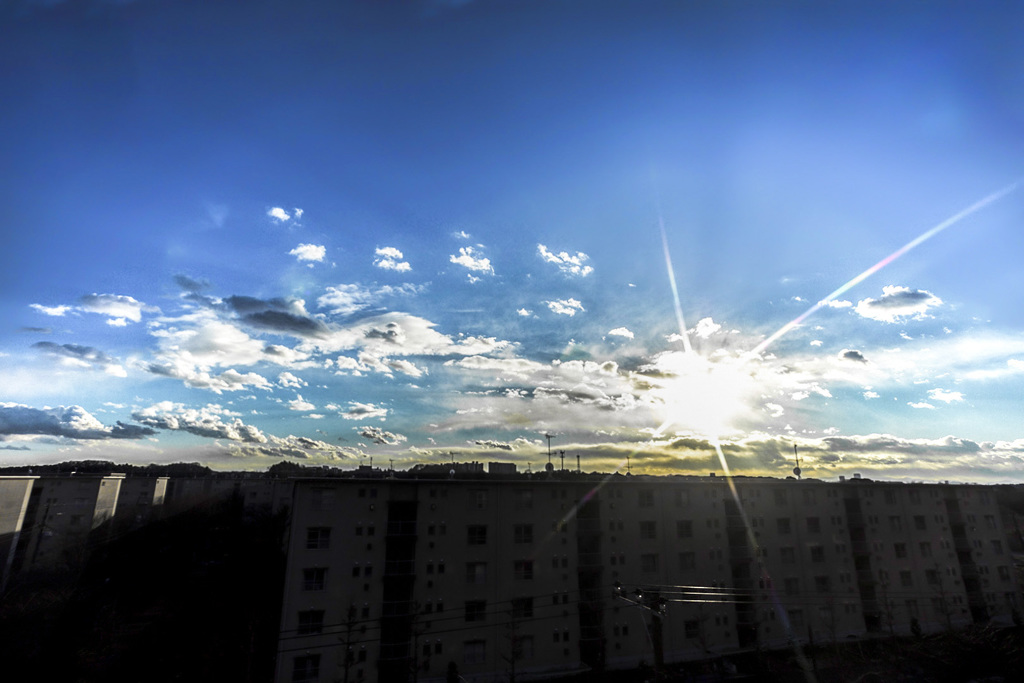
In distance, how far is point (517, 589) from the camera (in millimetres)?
41281

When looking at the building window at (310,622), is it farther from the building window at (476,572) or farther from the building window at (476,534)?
the building window at (476,534)

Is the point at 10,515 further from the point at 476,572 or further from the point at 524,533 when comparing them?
A: the point at 524,533

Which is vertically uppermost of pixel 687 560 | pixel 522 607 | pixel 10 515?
pixel 10 515

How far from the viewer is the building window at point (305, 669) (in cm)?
3478

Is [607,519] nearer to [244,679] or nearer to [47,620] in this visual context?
[244,679]

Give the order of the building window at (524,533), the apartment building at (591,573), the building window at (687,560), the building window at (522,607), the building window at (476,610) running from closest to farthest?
the apartment building at (591,573) < the building window at (476,610) < the building window at (522,607) < the building window at (524,533) < the building window at (687,560)

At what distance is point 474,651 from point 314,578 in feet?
43.1

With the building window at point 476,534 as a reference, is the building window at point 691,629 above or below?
below

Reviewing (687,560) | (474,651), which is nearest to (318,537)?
(474,651)

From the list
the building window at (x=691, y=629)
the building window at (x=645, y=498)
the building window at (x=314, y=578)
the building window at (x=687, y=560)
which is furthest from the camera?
the building window at (x=687, y=560)

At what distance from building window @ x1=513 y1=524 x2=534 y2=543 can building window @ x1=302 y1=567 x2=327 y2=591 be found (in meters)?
15.0

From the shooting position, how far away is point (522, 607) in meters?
40.9

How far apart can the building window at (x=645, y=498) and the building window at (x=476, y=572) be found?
50.0 ft

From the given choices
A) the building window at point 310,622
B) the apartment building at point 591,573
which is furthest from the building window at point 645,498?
the building window at point 310,622
